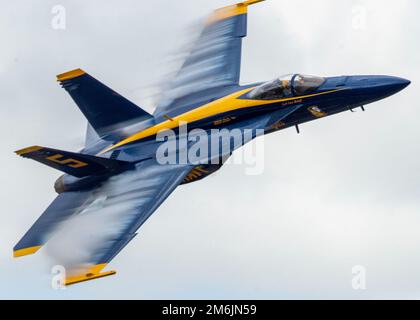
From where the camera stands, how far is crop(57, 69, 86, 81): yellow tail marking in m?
35.6

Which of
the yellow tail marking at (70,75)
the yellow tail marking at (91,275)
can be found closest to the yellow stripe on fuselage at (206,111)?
the yellow tail marking at (70,75)

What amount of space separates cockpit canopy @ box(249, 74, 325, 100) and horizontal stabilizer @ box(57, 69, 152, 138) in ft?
13.0

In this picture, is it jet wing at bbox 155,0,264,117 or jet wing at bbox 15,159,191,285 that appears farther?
jet wing at bbox 155,0,264,117

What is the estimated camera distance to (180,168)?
33.4 metres

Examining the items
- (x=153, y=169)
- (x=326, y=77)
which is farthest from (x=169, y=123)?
(x=326, y=77)

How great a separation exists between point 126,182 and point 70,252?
323cm

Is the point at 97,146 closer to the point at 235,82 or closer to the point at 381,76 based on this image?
the point at 235,82

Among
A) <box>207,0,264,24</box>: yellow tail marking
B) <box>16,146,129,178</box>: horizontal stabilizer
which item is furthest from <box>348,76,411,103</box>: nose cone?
<box>16,146,129,178</box>: horizontal stabilizer

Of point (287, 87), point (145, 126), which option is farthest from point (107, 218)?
point (287, 87)

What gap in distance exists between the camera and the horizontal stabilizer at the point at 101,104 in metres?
35.5

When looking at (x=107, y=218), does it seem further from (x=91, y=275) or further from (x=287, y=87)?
(x=287, y=87)

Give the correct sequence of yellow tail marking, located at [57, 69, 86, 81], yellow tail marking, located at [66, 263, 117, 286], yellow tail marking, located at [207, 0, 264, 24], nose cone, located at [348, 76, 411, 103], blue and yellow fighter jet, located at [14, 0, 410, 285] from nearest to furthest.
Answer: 1. yellow tail marking, located at [66, 263, 117, 286]
2. blue and yellow fighter jet, located at [14, 0, 410, 285]
3. nose cone, located at [348, 76, 411, 103]
4. yellow tail marking, located at [57, 69, 86, 81]
5. yellow tail marking, located at [207, 0, 264, 24]

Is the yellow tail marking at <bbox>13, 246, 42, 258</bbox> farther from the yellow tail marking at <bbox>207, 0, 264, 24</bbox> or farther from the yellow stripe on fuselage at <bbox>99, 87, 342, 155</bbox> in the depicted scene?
the yellow tail marking at <bbox>207, 0, 264, 24</bbox>

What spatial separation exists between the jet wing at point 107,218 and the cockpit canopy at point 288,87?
3427 mm
